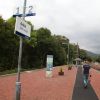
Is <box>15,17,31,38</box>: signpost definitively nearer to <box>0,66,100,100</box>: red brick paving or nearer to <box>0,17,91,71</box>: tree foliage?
<box>0,66,100,100</box>: red brick paving

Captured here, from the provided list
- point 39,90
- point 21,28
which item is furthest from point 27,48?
point 21,28

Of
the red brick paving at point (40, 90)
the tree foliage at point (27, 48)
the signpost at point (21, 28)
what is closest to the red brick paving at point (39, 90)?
the red brick paving at point (40, 90)

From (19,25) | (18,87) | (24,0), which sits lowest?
(18,87)

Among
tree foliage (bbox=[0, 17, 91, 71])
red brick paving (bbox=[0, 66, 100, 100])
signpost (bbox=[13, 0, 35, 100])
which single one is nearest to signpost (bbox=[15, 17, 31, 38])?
signpost (bbox=[13, 0, 35, 100])

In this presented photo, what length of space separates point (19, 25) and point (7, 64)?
46.4m

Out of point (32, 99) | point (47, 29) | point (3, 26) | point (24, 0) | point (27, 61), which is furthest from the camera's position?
point (47, 29)

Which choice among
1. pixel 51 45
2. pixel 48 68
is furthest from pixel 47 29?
pixel 48 68

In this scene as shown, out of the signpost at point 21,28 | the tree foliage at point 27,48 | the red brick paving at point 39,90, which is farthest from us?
the tree foliage at point 27,48

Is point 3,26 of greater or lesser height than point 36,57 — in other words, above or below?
above

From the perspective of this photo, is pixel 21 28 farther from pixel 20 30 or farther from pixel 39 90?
pixel 39 90

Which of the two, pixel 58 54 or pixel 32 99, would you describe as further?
pixel 58 54

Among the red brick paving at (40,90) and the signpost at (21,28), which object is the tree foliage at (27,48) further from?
the signpost at (21,28)

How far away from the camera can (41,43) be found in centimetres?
8081

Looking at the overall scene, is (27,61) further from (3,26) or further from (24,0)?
(24,0)
